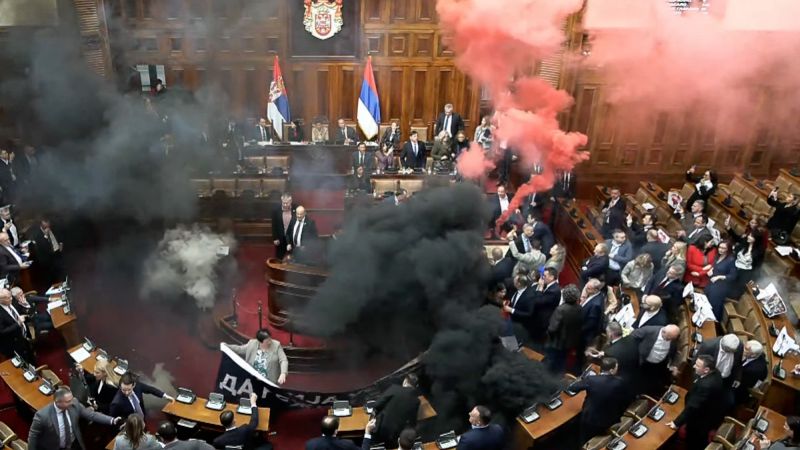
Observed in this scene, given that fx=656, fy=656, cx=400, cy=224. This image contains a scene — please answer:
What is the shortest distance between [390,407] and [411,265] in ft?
6.62

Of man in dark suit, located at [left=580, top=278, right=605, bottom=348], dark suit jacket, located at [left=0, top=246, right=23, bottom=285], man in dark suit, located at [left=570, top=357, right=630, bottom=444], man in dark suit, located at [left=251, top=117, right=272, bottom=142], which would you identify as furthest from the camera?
man in dark suit, located at [left=251, top=117, right=272, bottom=142]

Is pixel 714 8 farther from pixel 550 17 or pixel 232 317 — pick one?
pixel 232 317

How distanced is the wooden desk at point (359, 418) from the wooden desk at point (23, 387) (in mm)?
3124

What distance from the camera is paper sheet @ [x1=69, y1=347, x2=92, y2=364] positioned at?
299 inches

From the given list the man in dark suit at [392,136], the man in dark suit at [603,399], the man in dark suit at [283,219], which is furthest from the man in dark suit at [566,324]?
the man in dark suit at [392,136]

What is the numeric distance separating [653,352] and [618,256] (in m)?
A: 2.45

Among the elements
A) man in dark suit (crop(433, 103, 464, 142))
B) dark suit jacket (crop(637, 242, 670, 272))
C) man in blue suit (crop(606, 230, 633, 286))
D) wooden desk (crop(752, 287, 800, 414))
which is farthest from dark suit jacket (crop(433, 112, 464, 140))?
wooden desk (crop(752, 287, 800, 414))

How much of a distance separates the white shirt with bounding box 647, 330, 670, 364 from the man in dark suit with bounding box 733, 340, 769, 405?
76 centimetres

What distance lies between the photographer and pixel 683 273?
346 inches

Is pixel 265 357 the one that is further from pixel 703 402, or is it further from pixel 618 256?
pixel 618 256

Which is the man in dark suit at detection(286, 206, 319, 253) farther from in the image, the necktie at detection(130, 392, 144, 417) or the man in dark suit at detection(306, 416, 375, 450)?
the man in dark suit at detection(306, 416, 375, 450)

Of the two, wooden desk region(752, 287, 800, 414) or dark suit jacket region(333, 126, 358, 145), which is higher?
dark suit jacket region(333, 126, 358, 145)

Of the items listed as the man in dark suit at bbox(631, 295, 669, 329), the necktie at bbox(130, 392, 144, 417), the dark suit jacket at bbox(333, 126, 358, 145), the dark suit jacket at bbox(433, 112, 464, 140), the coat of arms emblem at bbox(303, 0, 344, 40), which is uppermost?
the coat of arms emblem at bbox(303, 0, 344, 40)

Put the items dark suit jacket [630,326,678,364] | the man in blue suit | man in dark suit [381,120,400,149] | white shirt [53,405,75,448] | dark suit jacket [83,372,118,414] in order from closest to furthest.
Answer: white shirt [53,405,75,448] < dark suit jacket [83,372,118,414] < dark suit jacket [630,326,678,364] < the man in blue suit < man in dark suit [381,120,400,149]
